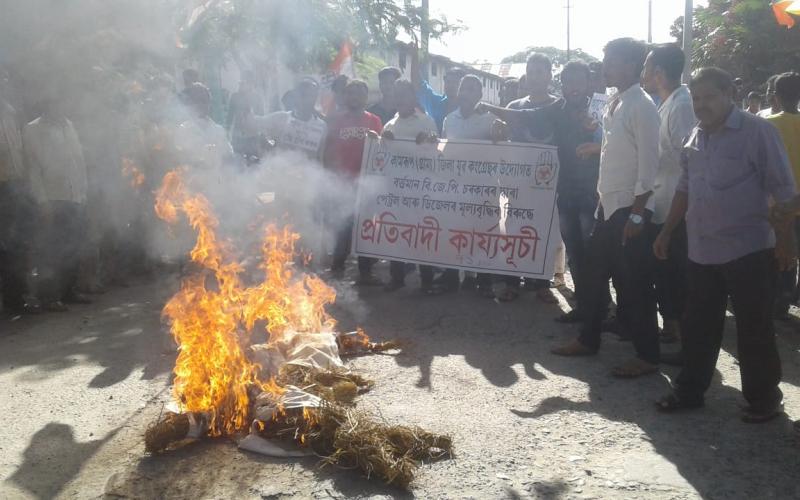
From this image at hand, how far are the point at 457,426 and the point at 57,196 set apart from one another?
210 inches

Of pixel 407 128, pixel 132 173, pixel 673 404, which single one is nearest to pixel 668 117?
pixel 673 404

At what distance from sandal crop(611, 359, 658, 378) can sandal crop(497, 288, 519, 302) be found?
240cm

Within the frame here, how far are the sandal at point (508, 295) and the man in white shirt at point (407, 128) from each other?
781mm

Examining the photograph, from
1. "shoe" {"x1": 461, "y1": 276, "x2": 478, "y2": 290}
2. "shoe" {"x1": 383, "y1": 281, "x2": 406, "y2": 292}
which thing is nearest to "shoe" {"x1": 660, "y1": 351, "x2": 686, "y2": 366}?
"shoe" {"x1": 461, "y1": 276, "x2": 478, "y2": 290}

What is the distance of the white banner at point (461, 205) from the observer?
7.32 meters

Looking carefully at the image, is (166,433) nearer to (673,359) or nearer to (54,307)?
(673,359)

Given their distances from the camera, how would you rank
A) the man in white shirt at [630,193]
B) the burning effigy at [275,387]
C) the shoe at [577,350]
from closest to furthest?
the burning effigy at [275,387], the man in white shirt at [630,193], the shoe at [577,350]

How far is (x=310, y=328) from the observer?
556 cm

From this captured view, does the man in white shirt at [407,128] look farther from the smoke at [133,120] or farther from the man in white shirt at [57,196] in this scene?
the man in white shirt at [57,196]

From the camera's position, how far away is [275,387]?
4223 mm

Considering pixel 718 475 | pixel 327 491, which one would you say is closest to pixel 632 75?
pixel 718 475

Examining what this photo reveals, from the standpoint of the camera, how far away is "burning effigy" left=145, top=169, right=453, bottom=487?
3715mm

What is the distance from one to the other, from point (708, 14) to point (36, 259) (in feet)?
53.8

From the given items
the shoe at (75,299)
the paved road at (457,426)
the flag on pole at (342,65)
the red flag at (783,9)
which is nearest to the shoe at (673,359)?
the paved road at (457,426)
